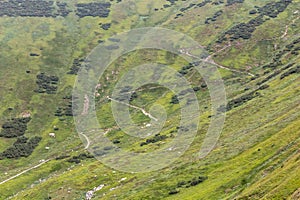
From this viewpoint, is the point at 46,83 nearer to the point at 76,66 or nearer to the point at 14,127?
the point at 76,66

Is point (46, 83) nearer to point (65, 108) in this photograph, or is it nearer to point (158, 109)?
point (65, 108)

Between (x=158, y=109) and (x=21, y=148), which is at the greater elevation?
(x=158, y=109)

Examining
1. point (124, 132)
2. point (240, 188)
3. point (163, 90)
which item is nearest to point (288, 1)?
point (163, 90)

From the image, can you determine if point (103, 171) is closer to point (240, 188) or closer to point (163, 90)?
point (240, 188)

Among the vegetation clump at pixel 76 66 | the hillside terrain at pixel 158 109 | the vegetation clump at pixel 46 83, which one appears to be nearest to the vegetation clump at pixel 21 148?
the hillside terrain at pixel 158 109

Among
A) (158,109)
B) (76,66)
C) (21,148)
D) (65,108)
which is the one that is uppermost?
(76,66)

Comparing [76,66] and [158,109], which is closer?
[158,109]

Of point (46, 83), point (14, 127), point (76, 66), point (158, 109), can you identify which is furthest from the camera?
point (76, 66)

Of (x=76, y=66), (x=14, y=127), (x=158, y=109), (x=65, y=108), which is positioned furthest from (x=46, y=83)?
(x=158, y=109)

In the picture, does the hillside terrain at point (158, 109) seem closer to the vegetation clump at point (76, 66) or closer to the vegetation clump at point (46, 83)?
the vegetation clump at point (46, 83)

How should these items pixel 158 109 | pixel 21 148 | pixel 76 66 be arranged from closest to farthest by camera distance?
pixel 21 148 < pixel 158 109 < pixel 76 66
